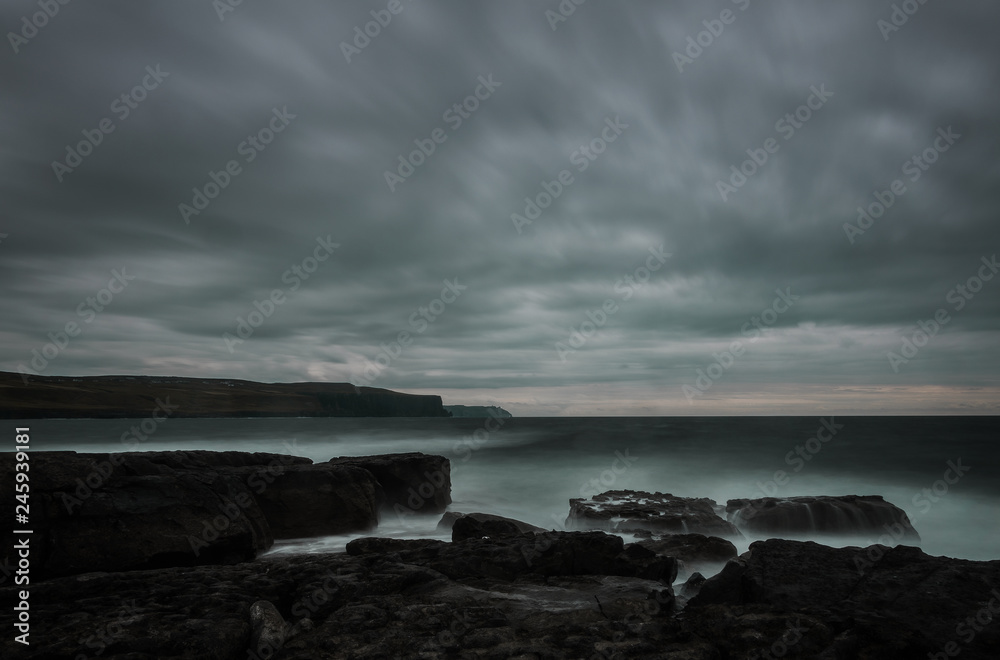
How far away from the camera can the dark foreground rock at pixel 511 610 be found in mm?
4199

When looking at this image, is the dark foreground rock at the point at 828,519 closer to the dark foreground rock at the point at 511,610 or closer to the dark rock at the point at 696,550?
the dark rock at the point at 696,550

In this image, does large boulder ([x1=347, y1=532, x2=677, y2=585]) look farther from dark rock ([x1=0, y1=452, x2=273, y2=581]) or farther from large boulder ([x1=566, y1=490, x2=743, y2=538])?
large boulder ([x1=566, y1=490, x2=743, y2=538])

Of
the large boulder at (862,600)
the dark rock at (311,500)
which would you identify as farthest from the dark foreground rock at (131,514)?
the large boulder at (862,600)

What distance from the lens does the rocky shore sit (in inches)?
167

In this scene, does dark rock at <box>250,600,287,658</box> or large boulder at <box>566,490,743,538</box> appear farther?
large boulder at <box>566,490,743,538</box>

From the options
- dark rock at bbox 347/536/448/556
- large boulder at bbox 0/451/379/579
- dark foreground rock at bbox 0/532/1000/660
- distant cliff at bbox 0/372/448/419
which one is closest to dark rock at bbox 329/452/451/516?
large boulder at bbox 0/451/379/579

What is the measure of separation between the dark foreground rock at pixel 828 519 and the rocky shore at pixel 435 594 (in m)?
6.48

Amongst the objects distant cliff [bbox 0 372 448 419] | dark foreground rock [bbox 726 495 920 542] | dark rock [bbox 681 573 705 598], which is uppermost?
distant cliff [bbox 0 372 448 419]

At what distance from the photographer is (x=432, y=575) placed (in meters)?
6.00

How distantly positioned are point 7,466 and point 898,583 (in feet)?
38.1

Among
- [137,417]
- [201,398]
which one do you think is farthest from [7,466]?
[201,398]

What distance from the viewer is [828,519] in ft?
45.8

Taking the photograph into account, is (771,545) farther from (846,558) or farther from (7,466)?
(7,466)

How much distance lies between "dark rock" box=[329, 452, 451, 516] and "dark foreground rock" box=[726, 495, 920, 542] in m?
9.38
